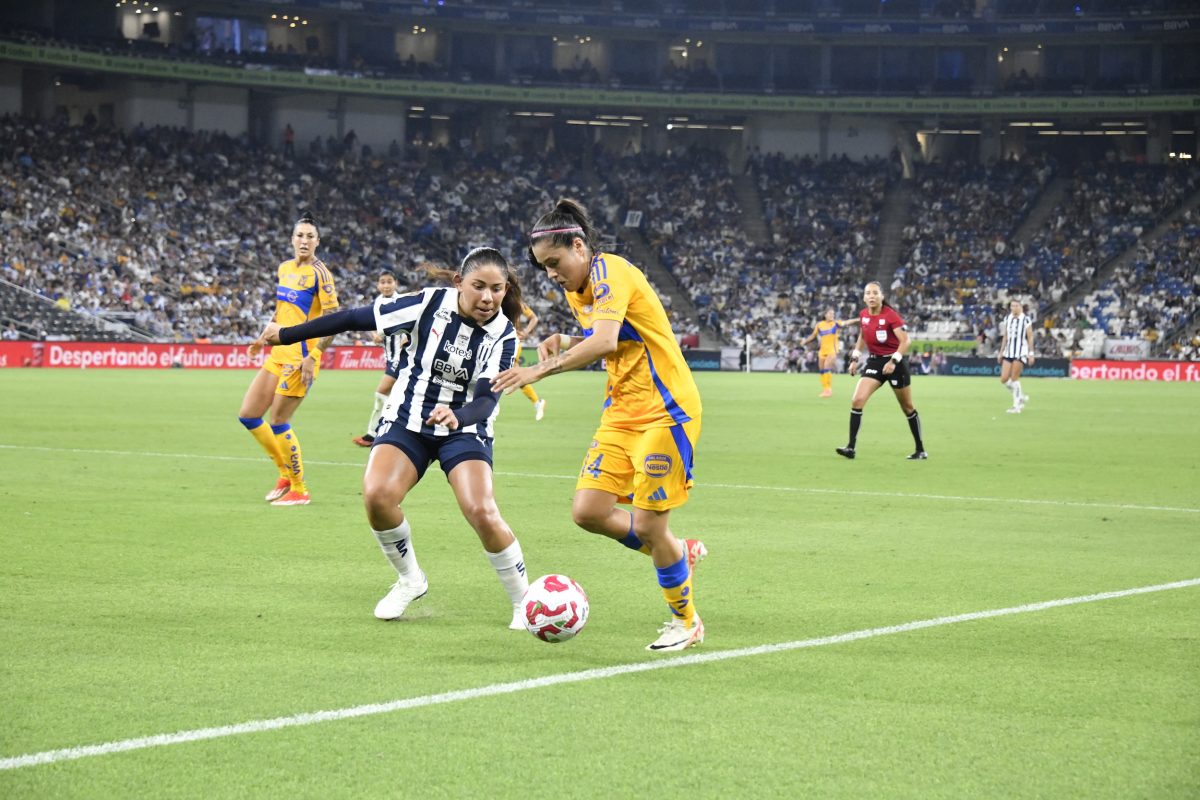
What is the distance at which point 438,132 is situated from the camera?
242 feet

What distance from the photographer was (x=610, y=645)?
740cm

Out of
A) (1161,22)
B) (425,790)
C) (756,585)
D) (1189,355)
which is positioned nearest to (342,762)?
(425,790)

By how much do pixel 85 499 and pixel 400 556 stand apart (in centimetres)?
642

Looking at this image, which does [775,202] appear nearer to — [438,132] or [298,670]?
[438,132]

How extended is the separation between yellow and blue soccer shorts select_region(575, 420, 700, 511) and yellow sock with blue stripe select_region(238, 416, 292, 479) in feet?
21.3

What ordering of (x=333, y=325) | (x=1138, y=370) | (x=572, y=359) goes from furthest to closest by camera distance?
(x=1138, y=370) < (x=333, y=325) < (x=572, y=359)

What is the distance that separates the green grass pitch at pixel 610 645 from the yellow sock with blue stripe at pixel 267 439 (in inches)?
19.9

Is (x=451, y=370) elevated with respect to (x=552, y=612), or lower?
elevated

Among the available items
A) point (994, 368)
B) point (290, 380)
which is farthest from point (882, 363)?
point (994, 368)

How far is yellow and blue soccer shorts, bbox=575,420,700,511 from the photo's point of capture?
24.2 ft

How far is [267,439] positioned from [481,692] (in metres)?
7.82

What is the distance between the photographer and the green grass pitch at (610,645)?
508 cm

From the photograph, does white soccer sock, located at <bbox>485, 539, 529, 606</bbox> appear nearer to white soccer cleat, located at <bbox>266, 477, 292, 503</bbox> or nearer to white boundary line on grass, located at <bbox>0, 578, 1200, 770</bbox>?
white boundary line on grass, located at <bbox>0, 578, 1200, 770</bbox>

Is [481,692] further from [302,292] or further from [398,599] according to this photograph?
[302,292]
